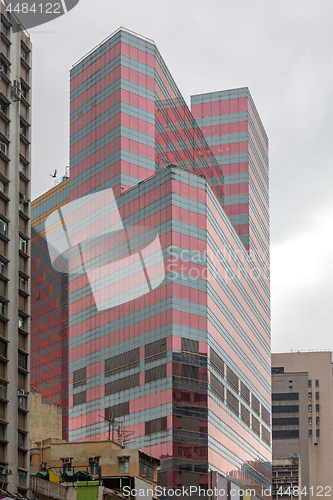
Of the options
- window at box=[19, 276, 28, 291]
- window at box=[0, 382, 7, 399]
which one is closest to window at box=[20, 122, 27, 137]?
window at box=[19, 276, 28, 291]

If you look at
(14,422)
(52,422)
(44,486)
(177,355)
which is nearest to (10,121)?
(14,422)

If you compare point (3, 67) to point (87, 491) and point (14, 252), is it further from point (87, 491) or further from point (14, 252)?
point (87, 491)

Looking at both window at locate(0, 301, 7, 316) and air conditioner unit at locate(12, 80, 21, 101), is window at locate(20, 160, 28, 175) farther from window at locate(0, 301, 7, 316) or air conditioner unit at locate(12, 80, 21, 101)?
window at locate(0, 301, 7, 316)

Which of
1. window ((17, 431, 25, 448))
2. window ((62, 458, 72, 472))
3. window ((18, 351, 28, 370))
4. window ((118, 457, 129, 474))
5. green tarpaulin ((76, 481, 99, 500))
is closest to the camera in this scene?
window ((17, 431, 25, 448))

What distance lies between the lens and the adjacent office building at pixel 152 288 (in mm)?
147375

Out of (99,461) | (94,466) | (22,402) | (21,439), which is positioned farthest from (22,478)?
(99,461)

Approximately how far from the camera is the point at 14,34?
86750 mm

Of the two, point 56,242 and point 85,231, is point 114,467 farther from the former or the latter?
point 56,242

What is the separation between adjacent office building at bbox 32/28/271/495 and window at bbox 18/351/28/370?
58.3 metres

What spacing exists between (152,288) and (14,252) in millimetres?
74045

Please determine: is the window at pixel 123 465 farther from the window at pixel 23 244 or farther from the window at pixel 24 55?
the window at pixel 24 55

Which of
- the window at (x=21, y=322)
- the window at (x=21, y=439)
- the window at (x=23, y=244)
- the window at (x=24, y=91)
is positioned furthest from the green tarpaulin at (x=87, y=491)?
the window at (x=24, y=91)

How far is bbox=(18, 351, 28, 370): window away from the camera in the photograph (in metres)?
81.1

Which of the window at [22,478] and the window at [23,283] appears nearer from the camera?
the window at [22,478]
